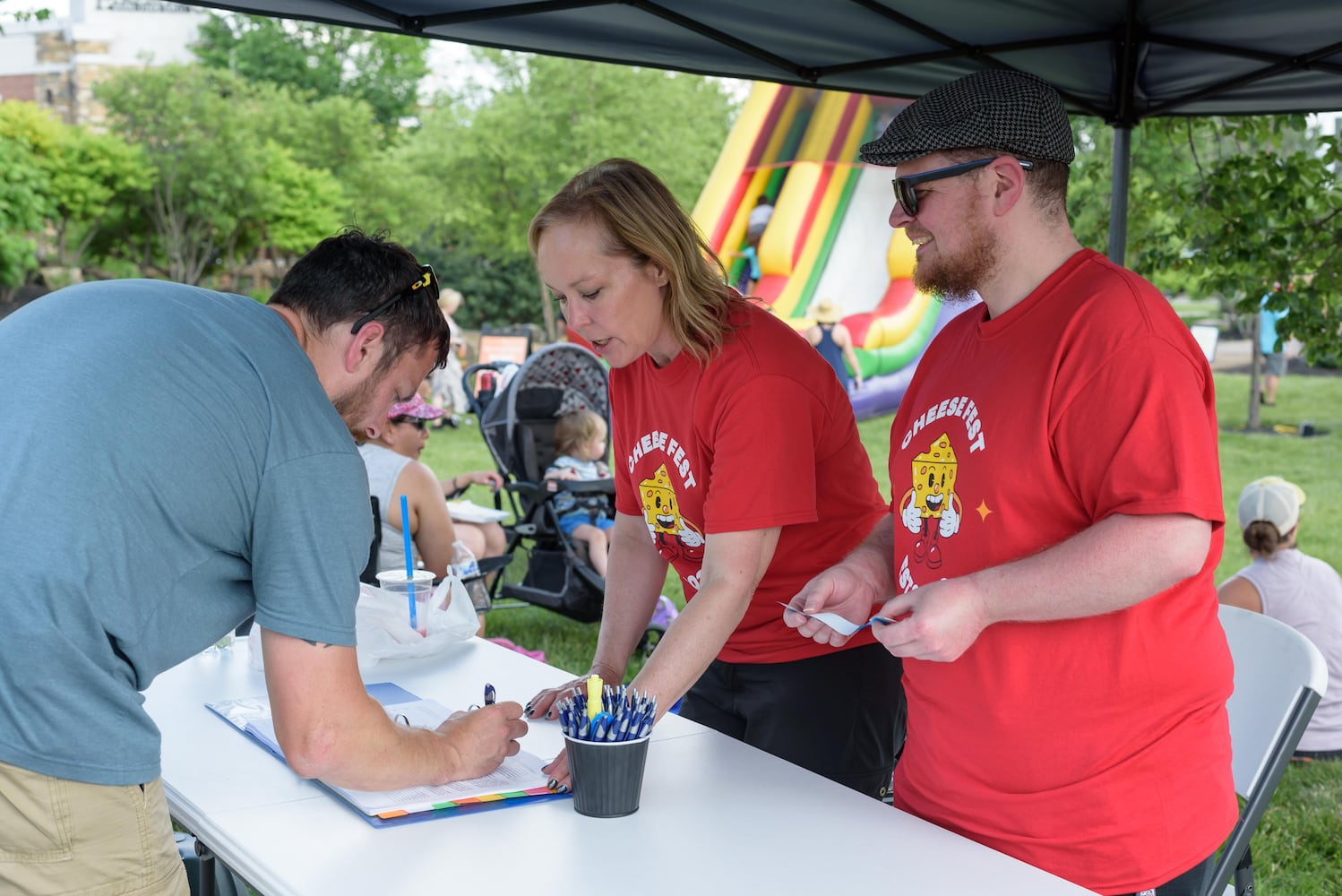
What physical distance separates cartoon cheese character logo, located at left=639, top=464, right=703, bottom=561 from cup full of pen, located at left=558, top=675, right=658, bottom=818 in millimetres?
471

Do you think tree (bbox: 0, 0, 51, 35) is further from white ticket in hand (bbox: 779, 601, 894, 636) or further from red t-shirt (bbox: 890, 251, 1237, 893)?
red t-shirt (bbox: 890, 251, 1237, 893)

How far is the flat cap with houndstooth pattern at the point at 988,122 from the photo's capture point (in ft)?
5.54

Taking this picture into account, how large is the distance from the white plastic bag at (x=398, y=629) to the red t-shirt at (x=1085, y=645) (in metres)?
1.24

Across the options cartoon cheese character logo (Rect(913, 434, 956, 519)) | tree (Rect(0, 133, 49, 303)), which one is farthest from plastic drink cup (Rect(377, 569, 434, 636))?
tree (Rect(0, 133, 49, 303))

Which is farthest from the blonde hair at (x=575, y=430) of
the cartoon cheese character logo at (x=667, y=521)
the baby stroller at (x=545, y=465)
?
the cartoon cheese character logo at (x=667, y=521)

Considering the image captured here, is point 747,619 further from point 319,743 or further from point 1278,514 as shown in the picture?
point 1278,514

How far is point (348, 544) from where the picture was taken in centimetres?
152

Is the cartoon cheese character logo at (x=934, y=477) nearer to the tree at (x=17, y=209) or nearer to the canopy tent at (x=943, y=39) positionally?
the canopy tent at (x=943, y=39)

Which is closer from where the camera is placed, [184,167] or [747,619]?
[747,619]

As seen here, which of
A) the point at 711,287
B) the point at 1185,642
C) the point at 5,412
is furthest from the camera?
the point at 711,287

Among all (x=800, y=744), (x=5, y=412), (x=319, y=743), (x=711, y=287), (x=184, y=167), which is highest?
(x=184, y=167)

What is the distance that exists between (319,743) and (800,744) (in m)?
0.86

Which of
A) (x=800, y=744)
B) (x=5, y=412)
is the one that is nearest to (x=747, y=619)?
(x=800, y=744)

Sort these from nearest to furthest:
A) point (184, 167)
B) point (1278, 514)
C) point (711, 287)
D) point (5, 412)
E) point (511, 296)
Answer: point (5, 412)
point (711, 287)
point (1278, 514)
point (184, 167)
point (511, 296)
